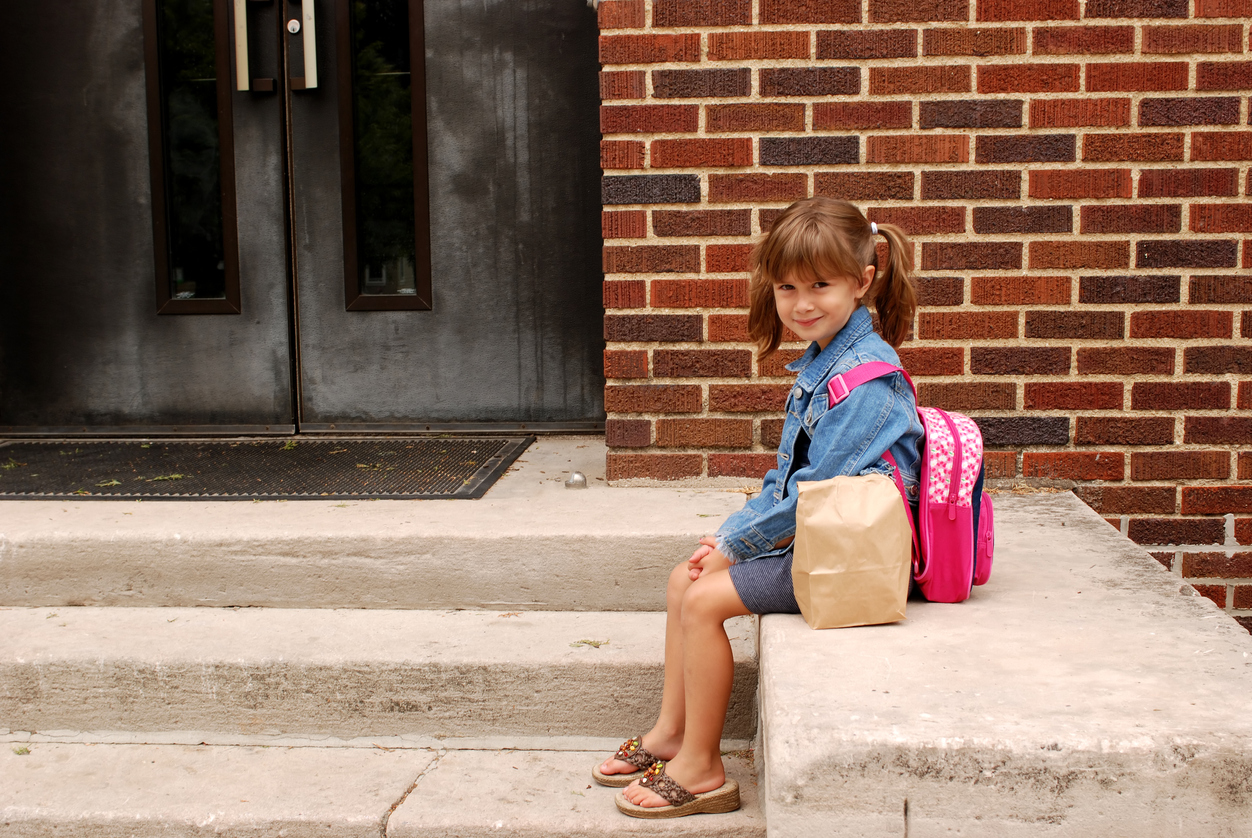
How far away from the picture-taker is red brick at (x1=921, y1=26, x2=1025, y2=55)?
3.09 metres

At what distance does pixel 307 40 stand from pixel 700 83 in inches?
70.3

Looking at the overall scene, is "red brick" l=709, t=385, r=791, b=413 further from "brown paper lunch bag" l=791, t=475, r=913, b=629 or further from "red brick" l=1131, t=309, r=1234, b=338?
"brown paper lunch bag" l=791, t=475, r=913, b=629

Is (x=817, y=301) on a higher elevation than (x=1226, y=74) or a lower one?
lower

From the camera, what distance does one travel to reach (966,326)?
3.19m

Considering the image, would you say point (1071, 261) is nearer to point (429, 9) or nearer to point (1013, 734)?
point (1013, 734)

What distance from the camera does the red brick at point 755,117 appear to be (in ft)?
10.4

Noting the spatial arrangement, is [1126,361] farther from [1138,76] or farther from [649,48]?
[649,48]

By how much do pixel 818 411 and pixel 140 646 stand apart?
1745mm

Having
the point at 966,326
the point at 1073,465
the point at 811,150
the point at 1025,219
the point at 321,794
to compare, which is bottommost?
the point at 321,794

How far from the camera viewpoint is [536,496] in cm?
330

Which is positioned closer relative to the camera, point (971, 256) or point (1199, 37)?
point (1199, 37)

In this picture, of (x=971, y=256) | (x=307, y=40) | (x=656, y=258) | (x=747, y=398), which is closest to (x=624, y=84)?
(x=656, y=258)

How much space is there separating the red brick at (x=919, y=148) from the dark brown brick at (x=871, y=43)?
0.77 feet

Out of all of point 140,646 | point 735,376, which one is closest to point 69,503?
point 140,646
